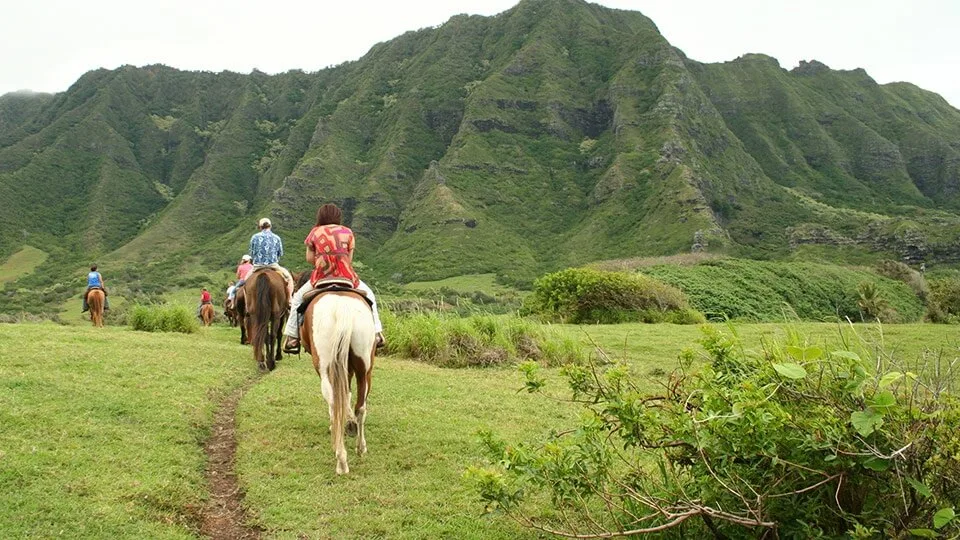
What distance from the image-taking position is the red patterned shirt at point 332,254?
6.91 meters

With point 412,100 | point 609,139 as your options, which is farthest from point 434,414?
point 412,100

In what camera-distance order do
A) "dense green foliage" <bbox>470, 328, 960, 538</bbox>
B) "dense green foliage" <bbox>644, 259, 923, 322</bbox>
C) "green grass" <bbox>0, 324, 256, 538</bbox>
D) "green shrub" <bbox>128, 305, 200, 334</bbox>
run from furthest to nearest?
"dense green foliage" <bbox>644, 259, 923, 322</bbox>, "green shrub" <bbox>128, 305, 200, 334</bbox>, "green grass" <bbox>0, 324, 256, 538</bbox>, "dense green foliage" <bbox>470, 328, 960, 538</bbox>

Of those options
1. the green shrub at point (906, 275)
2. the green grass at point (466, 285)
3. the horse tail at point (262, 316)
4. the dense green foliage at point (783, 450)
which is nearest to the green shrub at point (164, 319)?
the horse tail at point (262, 316)

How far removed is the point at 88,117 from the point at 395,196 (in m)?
83.4

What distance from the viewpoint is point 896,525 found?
302 cm

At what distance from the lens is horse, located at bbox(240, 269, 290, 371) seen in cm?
1063

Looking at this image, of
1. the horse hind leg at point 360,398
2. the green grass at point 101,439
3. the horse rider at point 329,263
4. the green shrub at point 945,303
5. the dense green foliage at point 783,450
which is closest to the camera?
the dense green foliage at point 783,450

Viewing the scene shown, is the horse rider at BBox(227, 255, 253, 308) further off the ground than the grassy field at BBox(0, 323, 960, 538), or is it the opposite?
the horse rider at BBox(227, 255, 253, 308)

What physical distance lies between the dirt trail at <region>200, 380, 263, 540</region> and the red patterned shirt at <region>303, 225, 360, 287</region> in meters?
1.97

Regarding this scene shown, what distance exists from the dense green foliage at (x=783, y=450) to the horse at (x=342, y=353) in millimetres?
2654

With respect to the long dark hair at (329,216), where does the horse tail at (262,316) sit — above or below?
below

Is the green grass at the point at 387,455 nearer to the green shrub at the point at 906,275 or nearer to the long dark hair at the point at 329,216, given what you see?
the long dark hair at the point at 329,216

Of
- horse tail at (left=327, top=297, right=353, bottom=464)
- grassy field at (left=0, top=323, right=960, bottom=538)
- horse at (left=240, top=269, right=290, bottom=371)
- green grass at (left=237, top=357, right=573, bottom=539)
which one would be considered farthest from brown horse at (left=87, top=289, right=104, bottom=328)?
horse tail at (left=327, top=297, right=353, bottom=464)

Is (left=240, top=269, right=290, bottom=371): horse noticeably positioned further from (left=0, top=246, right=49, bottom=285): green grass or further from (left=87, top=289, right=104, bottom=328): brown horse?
(left=0, top=246, right=49, bottom=285): green grass
